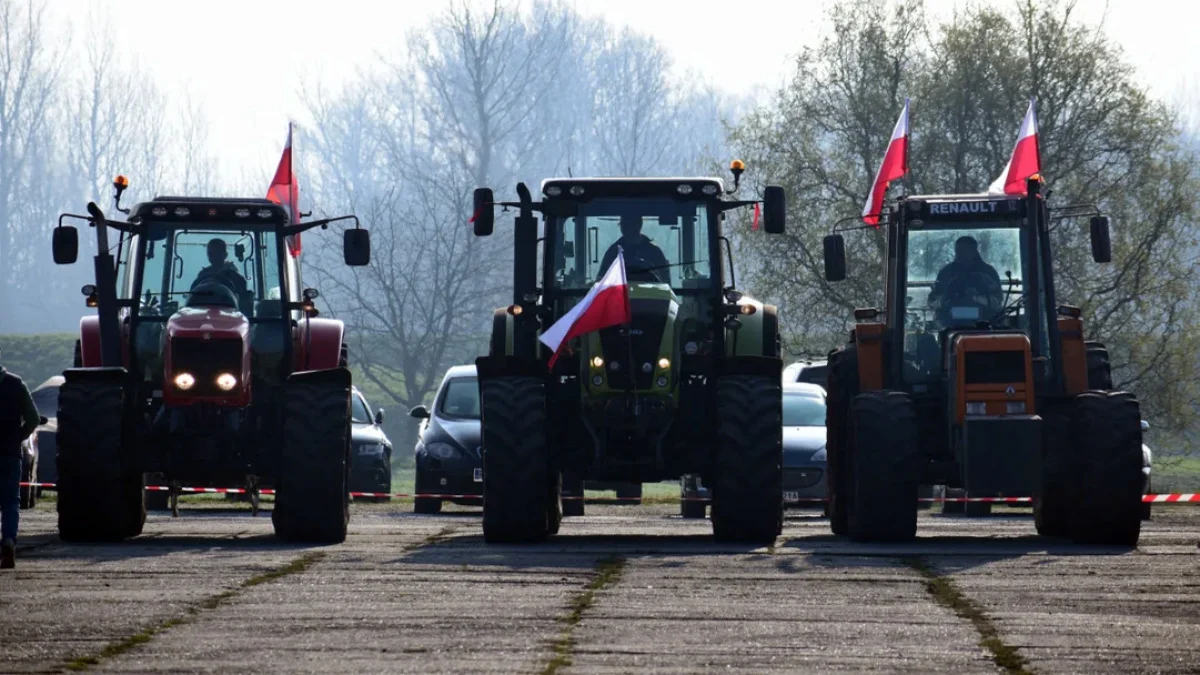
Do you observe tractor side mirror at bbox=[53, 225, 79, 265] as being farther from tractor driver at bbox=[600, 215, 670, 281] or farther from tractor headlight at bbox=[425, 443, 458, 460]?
tractor headlight at bbox=[425, 443, 458, 460]

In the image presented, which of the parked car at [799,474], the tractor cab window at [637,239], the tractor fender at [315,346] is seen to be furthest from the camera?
the parked car at [799,474]

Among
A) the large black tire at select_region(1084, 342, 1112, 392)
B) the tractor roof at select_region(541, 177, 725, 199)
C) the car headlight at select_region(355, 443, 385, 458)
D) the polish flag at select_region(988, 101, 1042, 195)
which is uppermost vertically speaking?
the polish flag at select_region(988, 101, 1042, 195)

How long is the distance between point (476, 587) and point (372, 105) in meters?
79.0

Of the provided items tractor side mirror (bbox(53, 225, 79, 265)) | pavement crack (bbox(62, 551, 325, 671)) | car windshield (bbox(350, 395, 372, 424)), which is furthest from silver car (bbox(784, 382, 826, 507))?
pavement crack (bbox(62, 551, 325, 671))

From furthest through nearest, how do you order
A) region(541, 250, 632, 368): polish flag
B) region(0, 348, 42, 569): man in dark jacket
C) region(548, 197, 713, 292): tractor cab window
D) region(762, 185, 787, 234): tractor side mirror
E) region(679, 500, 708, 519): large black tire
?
region(679, 500, 708, 519): large black tire < region(548, 197, 713, 292): tractor cab window < region(762, 185, 787, 234): tractor side mirror < region(541, 250, 632, 368): polish flag < region(0, 348, 42, 569): man in dark jacket

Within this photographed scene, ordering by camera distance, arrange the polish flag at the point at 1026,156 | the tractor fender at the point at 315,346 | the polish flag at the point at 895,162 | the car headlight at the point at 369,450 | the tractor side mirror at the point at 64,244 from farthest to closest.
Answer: the car headlight at the point at 369,450
the polish flag at the point at 895,162
the polish flag at the point at 1026,156
the tractor fender at the point at 315,346
the tractor side mirror at the point at 64,244

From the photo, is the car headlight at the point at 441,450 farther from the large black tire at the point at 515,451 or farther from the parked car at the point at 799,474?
the large black tire at the point at 515,451

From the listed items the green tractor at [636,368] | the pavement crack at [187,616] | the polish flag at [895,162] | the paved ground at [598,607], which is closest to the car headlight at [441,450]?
the polish flag at [895,162]

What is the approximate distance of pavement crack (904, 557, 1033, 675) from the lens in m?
9.15

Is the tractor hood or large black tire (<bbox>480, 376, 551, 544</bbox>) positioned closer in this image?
large black tire (<bbox>480, 376, 551, 544</bbox>)

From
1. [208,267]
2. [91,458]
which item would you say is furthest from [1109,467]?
[91,458]

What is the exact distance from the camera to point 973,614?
11.1 meters

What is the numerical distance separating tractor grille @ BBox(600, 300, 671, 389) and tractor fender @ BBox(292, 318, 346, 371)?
8.72 feet

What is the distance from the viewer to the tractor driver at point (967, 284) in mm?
17891
